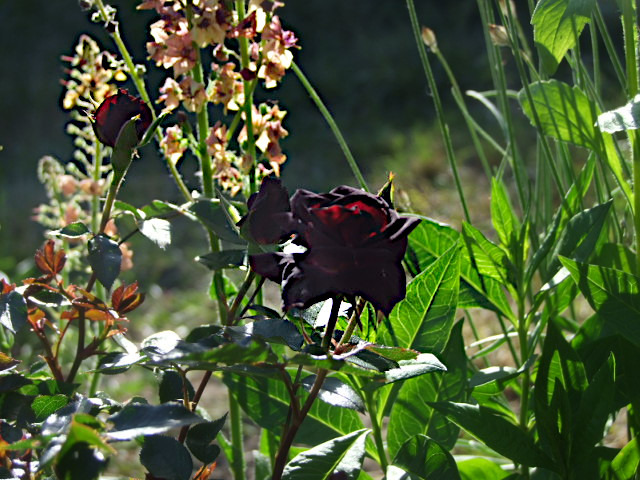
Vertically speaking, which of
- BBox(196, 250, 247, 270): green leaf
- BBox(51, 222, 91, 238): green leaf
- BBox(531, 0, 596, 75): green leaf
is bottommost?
BBox(196, 250, 247, 270): green leaf

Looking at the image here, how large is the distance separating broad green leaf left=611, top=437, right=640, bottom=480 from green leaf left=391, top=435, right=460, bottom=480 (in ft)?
0.48

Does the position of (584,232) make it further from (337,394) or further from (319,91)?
(319,91)

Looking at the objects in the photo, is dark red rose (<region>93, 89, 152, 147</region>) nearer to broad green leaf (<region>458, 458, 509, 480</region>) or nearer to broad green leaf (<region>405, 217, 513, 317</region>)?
broad green leaf (<region>405, 217, 513, 317</region>)

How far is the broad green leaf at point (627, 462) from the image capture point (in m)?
0.61

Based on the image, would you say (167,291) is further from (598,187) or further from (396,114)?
(598,187)

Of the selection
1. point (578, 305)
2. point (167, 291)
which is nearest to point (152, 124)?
point (578, 305)

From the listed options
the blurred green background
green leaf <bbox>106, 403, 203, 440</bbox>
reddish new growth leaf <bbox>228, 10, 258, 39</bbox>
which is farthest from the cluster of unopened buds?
the blurred green background

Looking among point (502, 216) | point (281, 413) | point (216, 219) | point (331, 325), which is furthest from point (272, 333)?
point (502, 216)

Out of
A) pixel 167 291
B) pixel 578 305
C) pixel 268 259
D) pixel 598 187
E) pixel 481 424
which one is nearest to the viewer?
pixel 268 259

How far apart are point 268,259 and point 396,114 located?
2.83 metres

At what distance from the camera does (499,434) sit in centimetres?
61

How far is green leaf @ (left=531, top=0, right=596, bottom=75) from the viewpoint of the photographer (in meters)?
0.64

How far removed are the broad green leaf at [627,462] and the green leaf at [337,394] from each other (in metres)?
0.26

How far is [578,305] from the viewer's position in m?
1.63
